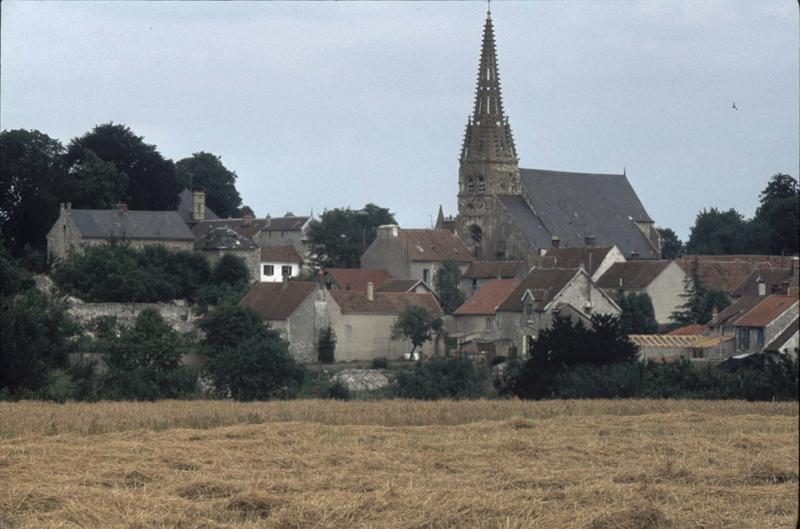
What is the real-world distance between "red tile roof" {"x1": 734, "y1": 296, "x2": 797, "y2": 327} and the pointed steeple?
47.9 meters

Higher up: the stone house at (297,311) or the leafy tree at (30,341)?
the stone house at (297,311)

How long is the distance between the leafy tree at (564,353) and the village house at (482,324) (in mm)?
15669

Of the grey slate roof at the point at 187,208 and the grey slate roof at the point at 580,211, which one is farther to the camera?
the grey slate roof at the point at 580,211

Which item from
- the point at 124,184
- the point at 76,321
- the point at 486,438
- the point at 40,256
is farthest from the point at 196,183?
the point at 486,438

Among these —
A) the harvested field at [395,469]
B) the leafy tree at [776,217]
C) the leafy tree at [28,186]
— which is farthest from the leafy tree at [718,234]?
the harvested field at [395,469]

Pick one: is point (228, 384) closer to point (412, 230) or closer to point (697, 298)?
point (697, 298)

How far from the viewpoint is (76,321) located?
171ft

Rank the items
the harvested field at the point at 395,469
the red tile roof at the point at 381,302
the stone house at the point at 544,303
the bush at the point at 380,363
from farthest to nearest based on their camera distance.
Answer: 1. the red tile roof at the point at 381,302
2. the stone house at the point at 544,303
3. the bush at the point at 380,363
4. the harvested field at the point at 395,469

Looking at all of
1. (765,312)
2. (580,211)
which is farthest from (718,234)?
(765,312)

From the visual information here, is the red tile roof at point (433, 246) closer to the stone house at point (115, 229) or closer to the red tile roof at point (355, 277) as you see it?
the red tile roof at point (355, 277)

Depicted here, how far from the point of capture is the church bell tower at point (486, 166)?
92312mm

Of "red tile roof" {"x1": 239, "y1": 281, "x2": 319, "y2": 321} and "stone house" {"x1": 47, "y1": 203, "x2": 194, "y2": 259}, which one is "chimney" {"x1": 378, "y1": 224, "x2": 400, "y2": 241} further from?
"red tile roof" {"x1": 239, "y1": 281, "x2": 319, "y2": 321}

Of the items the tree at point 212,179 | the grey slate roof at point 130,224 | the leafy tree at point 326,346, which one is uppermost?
the tree at point 212,179

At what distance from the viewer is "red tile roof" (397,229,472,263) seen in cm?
7906
